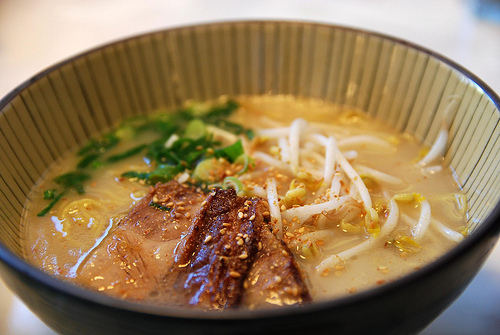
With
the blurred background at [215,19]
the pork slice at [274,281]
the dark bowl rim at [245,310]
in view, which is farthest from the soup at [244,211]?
the blurred background at [215,19]

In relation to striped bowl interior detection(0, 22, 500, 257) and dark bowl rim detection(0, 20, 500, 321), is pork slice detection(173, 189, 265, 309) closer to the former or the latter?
dark bowl rim detection(0, 20, 500, 321)

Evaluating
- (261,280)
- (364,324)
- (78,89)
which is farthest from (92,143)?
(364,324)

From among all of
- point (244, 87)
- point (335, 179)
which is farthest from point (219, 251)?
point (244, 87)

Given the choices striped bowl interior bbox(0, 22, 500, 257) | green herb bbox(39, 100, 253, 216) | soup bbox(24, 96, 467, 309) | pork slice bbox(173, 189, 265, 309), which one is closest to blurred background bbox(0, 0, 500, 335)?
striped bowl interior bbox(0, 22, 500, 257)

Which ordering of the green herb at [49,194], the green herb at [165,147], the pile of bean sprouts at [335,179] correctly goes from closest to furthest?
the pile of bean sprouts at [335,179] → the green herb at [49,194] → the green herb at [165,147]

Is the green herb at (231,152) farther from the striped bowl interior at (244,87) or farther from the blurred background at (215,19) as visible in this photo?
the blurred background at (215,19)

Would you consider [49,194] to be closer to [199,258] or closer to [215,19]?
[199,258]

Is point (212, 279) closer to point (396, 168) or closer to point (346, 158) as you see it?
point (346, 158)
